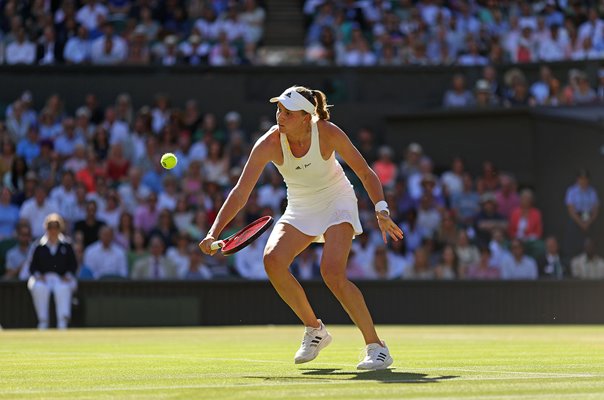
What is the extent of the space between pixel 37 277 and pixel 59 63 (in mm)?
6021

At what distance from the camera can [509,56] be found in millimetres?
24359

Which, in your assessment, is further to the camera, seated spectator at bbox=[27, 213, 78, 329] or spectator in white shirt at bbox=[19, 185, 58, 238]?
spectator in white shirt at bbox=[19, 185, 58, 238]

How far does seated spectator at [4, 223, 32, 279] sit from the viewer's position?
19438 millimetres

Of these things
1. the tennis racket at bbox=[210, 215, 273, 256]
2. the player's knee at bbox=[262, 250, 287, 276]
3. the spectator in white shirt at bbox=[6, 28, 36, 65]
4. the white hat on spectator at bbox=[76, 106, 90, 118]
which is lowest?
the player's knee at bbox=[262, 250, 287, 276]

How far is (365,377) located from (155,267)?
39.7ft

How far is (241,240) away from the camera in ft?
27.7

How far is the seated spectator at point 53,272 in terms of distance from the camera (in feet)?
59.6

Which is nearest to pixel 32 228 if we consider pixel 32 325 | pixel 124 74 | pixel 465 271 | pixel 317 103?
pixel 32 325

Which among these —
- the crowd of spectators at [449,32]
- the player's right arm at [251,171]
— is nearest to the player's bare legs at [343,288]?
the player's right arm at [251,171]

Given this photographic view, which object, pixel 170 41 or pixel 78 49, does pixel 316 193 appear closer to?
pixel 170 41

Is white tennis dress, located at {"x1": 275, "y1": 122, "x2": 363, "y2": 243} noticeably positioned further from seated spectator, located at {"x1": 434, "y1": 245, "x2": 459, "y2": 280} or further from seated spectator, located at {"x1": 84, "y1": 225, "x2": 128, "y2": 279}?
seated spectator, located at {"x1": 434, "y1": 245, "x2": 459, "y2": 280}

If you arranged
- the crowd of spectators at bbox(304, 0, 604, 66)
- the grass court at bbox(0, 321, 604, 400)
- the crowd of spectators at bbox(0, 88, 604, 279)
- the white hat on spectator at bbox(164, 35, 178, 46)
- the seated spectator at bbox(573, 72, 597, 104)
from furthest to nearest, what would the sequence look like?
the crowd of spectators at bbox(304, 0, 604, 66) → the white hat on spectator at bbox(164, 35, 178, 46) → the seated spectator at bbox(573, 72, 597, 104) → the crowd of spectators at bbox(0, 88, 604, 279) → the grass court at bbox(0, 321, 604, 400)

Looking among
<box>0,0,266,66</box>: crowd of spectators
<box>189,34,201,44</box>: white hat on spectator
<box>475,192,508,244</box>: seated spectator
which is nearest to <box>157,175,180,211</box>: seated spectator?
<box>0,0,266,66</box>: crowd of spectators

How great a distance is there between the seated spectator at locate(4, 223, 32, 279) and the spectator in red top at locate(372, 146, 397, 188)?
574cm
